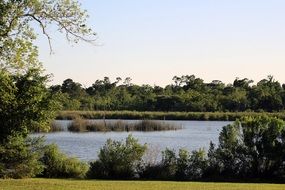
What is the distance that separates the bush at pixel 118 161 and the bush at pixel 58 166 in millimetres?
785

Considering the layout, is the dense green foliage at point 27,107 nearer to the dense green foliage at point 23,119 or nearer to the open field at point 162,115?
the dense green foliage at point 23,119

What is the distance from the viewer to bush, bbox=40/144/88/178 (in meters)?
32.2

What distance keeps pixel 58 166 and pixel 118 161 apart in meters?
3.34

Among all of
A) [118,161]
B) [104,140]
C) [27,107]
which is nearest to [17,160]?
[27,107]

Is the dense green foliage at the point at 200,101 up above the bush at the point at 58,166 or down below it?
above

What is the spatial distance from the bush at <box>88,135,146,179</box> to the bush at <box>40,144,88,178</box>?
78 centimetres

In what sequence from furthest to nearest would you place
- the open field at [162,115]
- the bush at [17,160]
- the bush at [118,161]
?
1. the open field at [162,115]
2. the bush at [118,161]
3. the bush at [17,160]

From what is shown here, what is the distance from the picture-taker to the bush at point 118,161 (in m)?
32.2

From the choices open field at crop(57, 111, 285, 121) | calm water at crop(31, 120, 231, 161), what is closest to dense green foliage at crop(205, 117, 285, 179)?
calm water at crop(31, 120, 231, 161)

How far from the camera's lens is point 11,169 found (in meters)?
28.9

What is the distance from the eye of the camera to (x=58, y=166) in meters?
32.4

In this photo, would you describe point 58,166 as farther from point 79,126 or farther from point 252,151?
point 79,126

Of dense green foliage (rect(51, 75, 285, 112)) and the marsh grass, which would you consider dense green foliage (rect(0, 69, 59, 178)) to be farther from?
dense green foliage (rect(51, 75, 285, 112))

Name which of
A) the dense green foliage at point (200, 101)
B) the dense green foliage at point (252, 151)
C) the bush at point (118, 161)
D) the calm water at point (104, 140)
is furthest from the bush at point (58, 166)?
the dense green foliage at point (200, 101)
